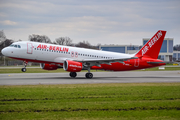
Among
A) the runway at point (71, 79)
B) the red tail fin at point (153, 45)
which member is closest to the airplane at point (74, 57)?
the red tail fin at point (153, 45)

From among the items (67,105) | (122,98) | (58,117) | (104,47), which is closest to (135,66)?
(122,98)

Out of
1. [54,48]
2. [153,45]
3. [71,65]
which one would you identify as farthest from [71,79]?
[153,45]

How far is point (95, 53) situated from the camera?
33.3m

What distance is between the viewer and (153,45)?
113ft

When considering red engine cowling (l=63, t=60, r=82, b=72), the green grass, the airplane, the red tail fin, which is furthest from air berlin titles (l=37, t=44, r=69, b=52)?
the green grass

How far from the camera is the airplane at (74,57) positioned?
29078 millimetres

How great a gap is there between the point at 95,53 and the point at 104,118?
78.7 feet

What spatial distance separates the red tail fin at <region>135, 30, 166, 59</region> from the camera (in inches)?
1347

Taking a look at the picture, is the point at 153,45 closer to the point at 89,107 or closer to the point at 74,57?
the point at 74,57

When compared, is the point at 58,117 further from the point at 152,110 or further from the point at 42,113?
the point at 152,110

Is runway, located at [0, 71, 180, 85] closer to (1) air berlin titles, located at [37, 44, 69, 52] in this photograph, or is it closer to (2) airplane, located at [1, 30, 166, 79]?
(2) airplane, located at [1, 30, 166, 79]

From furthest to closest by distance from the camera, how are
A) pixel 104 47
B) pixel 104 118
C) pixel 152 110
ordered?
pixel 104 47 < pixel 152 110 < pixel 104 118

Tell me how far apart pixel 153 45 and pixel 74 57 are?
440 inches

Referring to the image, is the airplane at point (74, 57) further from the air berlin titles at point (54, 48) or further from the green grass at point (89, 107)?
the green grass at point (89, 107)
